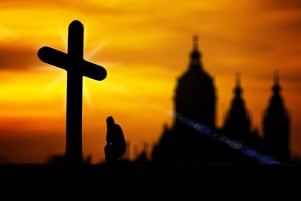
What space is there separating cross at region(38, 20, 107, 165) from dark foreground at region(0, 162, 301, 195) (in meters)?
1.93

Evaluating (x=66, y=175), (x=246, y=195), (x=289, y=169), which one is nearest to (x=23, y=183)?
(x=66, y=175)

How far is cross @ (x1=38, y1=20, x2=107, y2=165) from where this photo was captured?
20.5m

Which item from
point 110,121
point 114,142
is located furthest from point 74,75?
point 114,142

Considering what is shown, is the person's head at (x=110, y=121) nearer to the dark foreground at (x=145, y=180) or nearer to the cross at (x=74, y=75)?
the cross at (x=74, y=75)

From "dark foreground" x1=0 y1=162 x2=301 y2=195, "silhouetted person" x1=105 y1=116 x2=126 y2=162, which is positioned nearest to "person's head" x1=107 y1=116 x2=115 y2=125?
"silhouetted person" x1=105 y1=116 x2=126 y2=162

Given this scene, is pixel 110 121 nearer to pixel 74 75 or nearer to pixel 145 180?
pixel 74 75

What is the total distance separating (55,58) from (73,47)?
666 mm

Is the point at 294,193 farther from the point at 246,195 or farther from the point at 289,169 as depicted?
the point at 289,169

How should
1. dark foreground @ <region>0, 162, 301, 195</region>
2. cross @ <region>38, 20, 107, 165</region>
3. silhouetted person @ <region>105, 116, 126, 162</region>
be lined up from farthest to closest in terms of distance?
cross @ <region>38, 20, 107, 165</region>, silhouetted person @ <region>105, 116, 126, 162</region>, dark foreground @ <region>0, 162, 301, 195</region>

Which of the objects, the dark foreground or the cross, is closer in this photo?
the dark foreground

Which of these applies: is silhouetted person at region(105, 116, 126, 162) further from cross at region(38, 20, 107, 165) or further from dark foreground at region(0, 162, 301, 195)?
dark foreground at region(0, 162, 301, 195)

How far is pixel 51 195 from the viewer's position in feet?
53.3

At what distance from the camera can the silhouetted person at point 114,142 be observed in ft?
66.5

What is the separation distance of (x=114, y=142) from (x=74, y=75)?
71.7 inches
